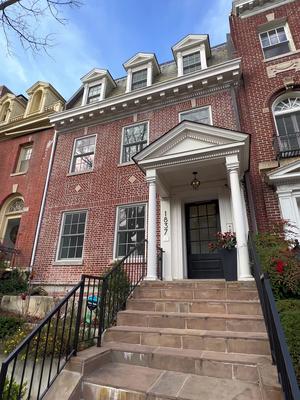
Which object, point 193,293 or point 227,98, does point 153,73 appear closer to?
→ point 227,98

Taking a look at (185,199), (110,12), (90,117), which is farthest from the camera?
(90,117)

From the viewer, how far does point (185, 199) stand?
758cm

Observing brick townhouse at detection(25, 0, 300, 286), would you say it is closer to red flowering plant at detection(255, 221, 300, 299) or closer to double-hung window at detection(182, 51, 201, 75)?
double-hung window at detection(182, 51, 201, 75)

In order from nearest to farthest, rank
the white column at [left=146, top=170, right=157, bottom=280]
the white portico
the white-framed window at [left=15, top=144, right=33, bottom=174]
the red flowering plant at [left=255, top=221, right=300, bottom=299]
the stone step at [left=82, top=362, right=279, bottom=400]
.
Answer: the stone step at [left=82, top=362, right=279, bottom=400], the red flowering plant at [left=255, top=221, right=300, bottom=299], the white portico, the white column at [left=146, top=170, right=157, bottom=280], the white-framed window at [left=15, top=144, right=33, bottom=174]

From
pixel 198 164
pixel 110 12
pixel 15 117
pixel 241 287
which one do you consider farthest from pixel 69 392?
pixel 15 117

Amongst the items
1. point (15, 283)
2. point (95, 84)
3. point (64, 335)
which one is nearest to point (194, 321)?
point (64, 335)

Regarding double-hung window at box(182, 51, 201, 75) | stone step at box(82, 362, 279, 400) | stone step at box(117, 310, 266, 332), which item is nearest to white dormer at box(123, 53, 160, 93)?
double-hung window at box(182, 51, 201, 75)

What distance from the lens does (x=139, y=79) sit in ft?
34.7

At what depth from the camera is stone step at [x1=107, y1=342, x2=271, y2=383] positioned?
2.89 m

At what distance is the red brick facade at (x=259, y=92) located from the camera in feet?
22.4

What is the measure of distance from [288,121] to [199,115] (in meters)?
2.80

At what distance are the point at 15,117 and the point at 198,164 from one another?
11.2 m

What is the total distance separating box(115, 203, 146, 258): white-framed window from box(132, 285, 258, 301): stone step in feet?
8.20

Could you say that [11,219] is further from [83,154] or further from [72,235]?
[83,154]
